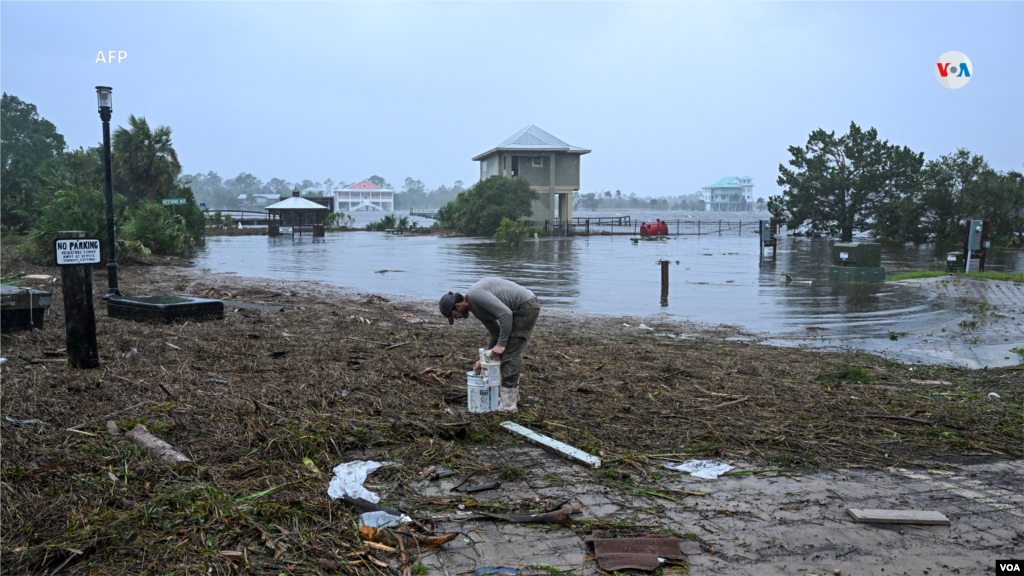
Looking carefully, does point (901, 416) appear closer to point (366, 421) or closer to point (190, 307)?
point (366, 421)

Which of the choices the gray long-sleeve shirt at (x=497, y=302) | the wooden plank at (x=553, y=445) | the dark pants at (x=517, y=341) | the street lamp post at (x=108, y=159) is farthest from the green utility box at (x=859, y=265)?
the street lamp post at (x=108, y=159)

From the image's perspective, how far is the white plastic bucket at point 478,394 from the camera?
5.89 m

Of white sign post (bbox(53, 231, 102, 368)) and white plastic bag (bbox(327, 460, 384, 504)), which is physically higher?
white sign post (bbox(53, 231, 102, 368))

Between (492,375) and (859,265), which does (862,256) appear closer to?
(859,265)

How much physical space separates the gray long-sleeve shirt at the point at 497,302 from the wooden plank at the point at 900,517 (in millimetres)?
2858

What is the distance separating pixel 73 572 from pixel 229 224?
61358 millimetres

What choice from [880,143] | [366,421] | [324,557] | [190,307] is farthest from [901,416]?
[880,143]

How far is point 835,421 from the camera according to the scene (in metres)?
5.89

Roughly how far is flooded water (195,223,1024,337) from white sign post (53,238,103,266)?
31.6ft

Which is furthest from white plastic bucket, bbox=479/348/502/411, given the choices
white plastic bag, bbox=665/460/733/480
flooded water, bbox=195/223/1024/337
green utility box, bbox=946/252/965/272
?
green utility box, bbox=946/252/965/272

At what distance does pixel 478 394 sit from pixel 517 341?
0.58 m

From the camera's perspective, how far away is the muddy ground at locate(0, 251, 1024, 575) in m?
3.46

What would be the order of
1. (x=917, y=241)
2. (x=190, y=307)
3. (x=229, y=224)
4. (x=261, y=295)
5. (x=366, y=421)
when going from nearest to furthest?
1. (x=366, y=421)
2. (x=190, y=307)
3. (x=261, y=295)
4. (x=917, y=241)
5. (x=229, y=224)

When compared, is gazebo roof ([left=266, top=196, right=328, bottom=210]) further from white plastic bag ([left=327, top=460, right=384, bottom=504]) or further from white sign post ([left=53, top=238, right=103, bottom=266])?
white plastic bag ([left=327, top=460, right=384, bottom=504])
